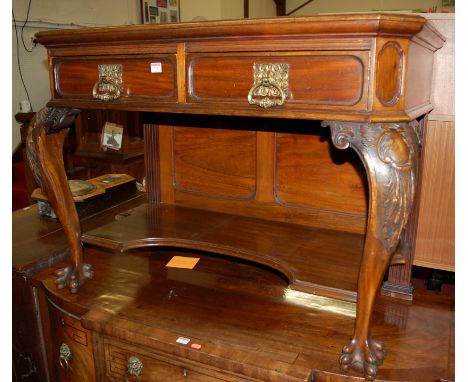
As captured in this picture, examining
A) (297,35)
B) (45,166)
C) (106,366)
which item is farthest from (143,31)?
(106,366)

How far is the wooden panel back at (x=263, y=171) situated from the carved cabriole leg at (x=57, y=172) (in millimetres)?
519

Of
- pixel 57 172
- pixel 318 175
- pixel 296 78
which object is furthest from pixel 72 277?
pixel 296 78

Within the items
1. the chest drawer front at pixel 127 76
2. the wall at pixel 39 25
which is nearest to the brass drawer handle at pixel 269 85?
the chest drawer front at pixel 127 76

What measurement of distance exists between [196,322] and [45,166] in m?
0.71

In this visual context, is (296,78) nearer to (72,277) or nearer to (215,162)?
(215,162)

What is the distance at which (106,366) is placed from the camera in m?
1.53

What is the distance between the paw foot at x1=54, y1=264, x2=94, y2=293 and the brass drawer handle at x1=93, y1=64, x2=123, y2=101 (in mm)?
634

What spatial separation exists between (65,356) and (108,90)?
0.93 meters

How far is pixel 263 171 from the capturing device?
1.85m

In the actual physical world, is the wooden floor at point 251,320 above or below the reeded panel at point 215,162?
below

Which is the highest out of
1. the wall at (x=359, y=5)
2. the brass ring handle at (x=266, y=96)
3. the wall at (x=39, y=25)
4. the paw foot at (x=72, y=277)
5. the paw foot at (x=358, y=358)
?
the wall at (x=359, y=5)

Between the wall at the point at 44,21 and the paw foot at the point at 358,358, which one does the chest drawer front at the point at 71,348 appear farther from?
the wall at the point at 44,21

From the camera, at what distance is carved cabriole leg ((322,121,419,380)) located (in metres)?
1.05

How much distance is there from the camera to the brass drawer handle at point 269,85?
114 centimetres
